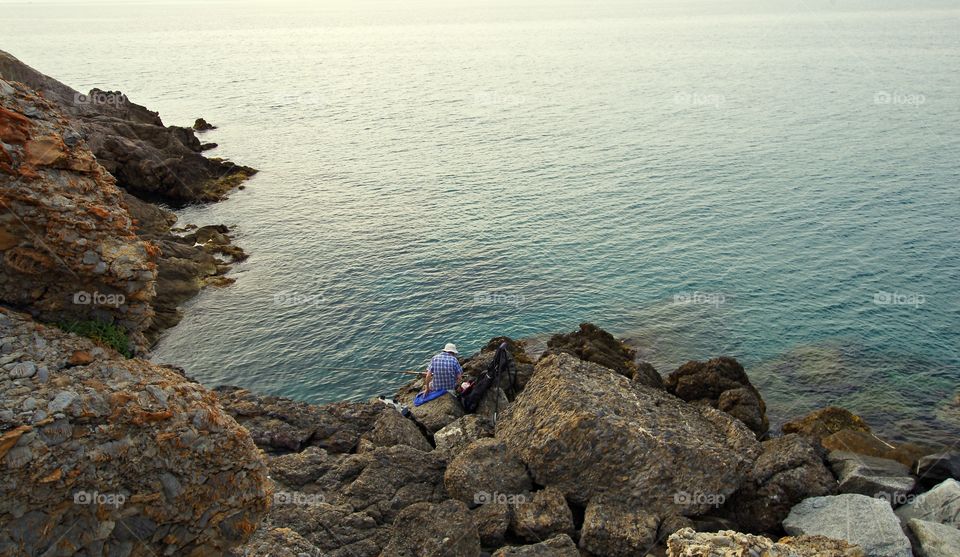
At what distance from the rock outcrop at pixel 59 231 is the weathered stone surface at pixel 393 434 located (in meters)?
9.14

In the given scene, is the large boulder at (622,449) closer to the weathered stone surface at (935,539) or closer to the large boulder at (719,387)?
A: the weathered stone surface at (935,539)

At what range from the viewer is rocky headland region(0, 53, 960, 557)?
36.9 ft

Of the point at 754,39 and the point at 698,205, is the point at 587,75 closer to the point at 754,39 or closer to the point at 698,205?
the point at 754,39

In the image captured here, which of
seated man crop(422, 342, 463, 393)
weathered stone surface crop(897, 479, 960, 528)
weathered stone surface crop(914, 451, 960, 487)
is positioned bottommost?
weathered stone surface crop(914, 451, 960, 487)

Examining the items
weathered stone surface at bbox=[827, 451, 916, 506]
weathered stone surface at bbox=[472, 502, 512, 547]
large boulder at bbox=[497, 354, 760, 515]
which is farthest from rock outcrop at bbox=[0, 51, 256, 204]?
weathered stone surface at bbox=[827, 451, 916, 506]

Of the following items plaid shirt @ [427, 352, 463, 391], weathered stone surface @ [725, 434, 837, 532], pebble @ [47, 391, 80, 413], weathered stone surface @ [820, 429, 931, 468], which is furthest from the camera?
plaid shirt @ [427, 352, 463, 391]

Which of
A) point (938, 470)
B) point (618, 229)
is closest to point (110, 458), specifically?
point (938, 470)

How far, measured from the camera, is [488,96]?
102m

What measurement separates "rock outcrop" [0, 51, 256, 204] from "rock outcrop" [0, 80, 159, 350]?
4257 cm

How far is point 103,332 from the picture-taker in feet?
43.3

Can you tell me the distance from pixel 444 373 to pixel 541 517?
8364mm

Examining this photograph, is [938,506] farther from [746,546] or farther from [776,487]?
[746,546]

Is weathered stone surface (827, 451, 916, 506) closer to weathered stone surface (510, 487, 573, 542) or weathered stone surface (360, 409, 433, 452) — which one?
weathered stone surface (510, 487, 573, 542)

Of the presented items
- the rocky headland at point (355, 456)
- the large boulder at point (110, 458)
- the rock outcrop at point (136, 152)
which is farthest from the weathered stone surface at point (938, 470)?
the rock outcrop at point (136, 152)
